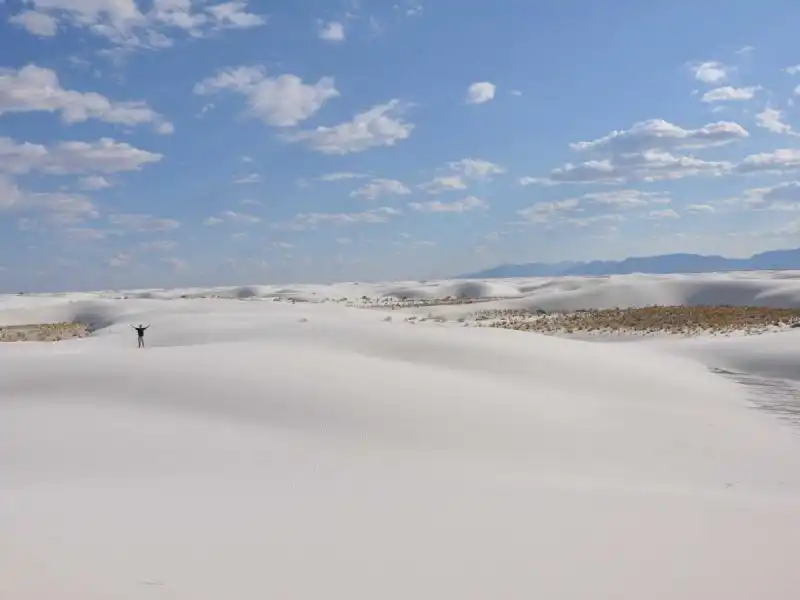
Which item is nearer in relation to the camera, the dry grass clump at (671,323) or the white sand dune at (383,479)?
the white sand dune at (383,479)

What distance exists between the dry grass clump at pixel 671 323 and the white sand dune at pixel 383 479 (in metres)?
10.7

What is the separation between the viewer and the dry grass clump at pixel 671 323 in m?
22.5

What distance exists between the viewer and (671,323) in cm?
2508

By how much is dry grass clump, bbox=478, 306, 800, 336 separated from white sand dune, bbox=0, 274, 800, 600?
10.7m

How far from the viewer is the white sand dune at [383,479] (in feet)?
12.8

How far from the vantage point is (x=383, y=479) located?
19.7 feet

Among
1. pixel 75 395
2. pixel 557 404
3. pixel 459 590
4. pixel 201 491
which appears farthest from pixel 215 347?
pixel 459 590

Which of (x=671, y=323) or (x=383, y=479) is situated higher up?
(x=671, y=323)

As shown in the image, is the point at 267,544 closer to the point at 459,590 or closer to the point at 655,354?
the point at 459,590

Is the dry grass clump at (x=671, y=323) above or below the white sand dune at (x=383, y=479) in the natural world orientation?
above

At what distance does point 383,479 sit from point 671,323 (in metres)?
21.7

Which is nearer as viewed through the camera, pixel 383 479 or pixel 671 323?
pixel 383 479

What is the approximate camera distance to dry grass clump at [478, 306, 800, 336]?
22.5 metres

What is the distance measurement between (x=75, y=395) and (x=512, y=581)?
6.78m
